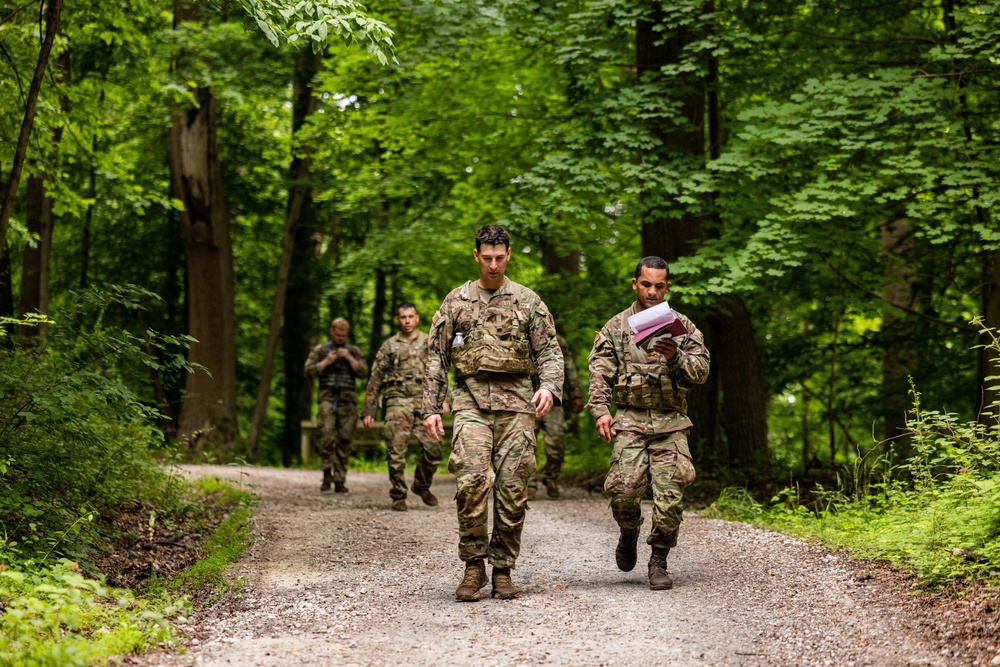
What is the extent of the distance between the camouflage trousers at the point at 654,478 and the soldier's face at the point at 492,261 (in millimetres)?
1405

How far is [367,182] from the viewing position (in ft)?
61.7

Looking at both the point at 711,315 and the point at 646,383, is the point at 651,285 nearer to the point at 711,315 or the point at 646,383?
the point at 646,383

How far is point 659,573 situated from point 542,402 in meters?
1.46

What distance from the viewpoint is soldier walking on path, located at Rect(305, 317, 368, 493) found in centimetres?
1313

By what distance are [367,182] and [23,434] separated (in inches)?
468

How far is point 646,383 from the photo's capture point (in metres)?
6.80

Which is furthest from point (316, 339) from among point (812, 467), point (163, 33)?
point (812, 467)

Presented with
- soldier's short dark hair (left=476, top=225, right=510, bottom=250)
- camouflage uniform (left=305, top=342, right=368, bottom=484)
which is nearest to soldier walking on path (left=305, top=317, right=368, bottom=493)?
camouflage uniform (left=305, top=342, right=368, bottom=484)

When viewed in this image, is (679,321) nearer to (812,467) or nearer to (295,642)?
(295,642)

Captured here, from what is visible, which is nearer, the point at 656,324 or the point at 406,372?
the point at 656,324

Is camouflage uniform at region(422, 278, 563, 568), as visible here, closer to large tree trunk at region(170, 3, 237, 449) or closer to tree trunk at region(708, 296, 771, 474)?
tree trunk at region(708, 296, 771, 474)

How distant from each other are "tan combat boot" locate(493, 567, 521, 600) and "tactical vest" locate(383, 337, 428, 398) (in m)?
5.48

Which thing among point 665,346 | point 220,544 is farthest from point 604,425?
point 220,544

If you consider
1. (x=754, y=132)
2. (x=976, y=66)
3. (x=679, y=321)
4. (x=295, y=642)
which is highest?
(x=976, y=66)
